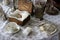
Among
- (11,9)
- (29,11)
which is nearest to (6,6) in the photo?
(11,9)

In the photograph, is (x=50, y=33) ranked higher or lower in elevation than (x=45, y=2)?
lower

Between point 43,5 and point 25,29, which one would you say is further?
point 43,5

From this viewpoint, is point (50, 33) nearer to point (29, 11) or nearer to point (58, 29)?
point (58, 29)

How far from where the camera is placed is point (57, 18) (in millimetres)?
1408

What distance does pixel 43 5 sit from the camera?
1.40 meters

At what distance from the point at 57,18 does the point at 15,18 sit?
0.34m

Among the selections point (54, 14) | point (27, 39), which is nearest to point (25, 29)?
point (27, 39)

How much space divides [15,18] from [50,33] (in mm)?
288

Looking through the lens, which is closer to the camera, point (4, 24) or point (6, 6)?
point (4, 24)

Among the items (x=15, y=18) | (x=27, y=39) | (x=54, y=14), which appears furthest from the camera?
(x=54, y=14)

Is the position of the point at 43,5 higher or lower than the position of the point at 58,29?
higher

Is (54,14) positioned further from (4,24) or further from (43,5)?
(4,24)

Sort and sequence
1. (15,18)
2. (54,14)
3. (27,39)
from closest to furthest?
(27,39)
(15,18)
(54,14)

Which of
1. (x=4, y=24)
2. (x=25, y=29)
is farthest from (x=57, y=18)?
(x=4, y=24)
